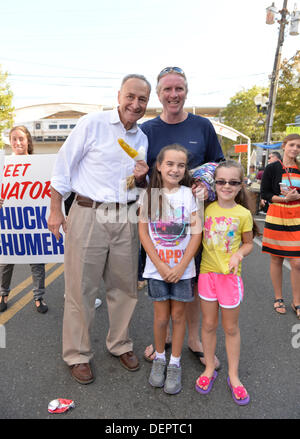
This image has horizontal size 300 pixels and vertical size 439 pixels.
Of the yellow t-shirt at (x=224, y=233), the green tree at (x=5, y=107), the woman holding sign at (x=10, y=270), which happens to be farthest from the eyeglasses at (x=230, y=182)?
the green tree at (x=5, y=107)

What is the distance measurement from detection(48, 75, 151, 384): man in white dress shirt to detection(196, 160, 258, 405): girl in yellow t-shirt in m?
0.54

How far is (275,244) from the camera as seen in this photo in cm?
323

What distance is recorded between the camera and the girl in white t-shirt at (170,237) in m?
1.99

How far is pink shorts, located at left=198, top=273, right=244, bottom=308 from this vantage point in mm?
1955

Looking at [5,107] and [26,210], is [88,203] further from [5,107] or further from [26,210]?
[5,107]

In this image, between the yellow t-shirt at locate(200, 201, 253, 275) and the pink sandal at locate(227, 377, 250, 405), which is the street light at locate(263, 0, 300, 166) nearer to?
the yellow t-shirt at locate(200, 201, 253, 275)

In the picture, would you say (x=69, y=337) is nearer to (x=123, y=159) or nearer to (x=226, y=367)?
(x=226, y=367)

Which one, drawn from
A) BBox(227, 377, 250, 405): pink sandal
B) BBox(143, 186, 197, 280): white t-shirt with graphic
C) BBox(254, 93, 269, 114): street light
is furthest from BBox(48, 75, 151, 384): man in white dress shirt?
BBox(254, 93, 269, 114): street light

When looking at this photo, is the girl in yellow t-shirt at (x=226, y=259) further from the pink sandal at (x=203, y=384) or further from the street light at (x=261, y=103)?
the street light at (x=261, y=103)

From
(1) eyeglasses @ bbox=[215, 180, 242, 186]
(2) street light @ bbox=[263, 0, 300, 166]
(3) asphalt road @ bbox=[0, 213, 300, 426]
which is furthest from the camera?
(2) street light @ bbox=[263, 0, 300, 166]

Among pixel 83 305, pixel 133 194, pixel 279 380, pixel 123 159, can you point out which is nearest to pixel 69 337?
pixel 83 305

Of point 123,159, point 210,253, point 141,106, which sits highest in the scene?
Result: point 141,106

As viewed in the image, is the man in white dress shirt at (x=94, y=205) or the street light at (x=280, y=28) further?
the street light at (x=280, y=28)

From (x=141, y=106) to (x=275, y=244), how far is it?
81.8 inches
